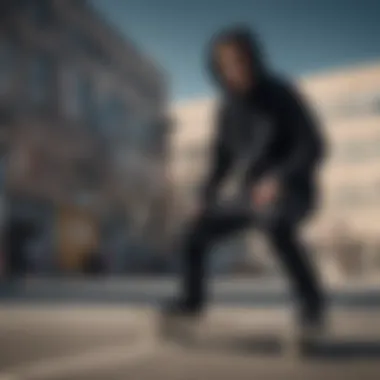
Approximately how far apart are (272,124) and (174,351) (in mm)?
799

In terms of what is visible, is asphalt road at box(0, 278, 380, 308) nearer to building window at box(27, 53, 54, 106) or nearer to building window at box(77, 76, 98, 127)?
building window at box(77, 76, 98, 127)

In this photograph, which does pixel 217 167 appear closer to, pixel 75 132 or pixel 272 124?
pixel 272 124

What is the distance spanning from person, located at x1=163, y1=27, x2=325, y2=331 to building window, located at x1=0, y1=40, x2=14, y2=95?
8808 mm

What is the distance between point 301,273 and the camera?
1922 mm

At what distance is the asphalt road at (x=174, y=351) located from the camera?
1.49m

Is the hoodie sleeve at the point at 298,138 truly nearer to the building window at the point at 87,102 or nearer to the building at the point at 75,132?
the building at the point at 75,132

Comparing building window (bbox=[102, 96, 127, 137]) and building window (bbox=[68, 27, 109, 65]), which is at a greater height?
building window (bbox=[68, 27, 109, 65])

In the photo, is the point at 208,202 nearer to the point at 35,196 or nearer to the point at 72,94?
the point at 72,94

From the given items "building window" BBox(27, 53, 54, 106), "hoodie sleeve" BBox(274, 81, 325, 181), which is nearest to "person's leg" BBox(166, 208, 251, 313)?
"hoodie sleeve" BBox(274, 81, 325, 181)

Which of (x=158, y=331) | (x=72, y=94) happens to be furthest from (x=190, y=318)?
(x=72, y=94)

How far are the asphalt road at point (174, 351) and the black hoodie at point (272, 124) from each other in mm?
526

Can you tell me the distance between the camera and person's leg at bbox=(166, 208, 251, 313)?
2027 millimetres

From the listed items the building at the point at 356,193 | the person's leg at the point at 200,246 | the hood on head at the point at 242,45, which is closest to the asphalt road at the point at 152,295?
the person's leg at the point at 200,246

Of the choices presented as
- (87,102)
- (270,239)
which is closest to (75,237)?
(87,102)
